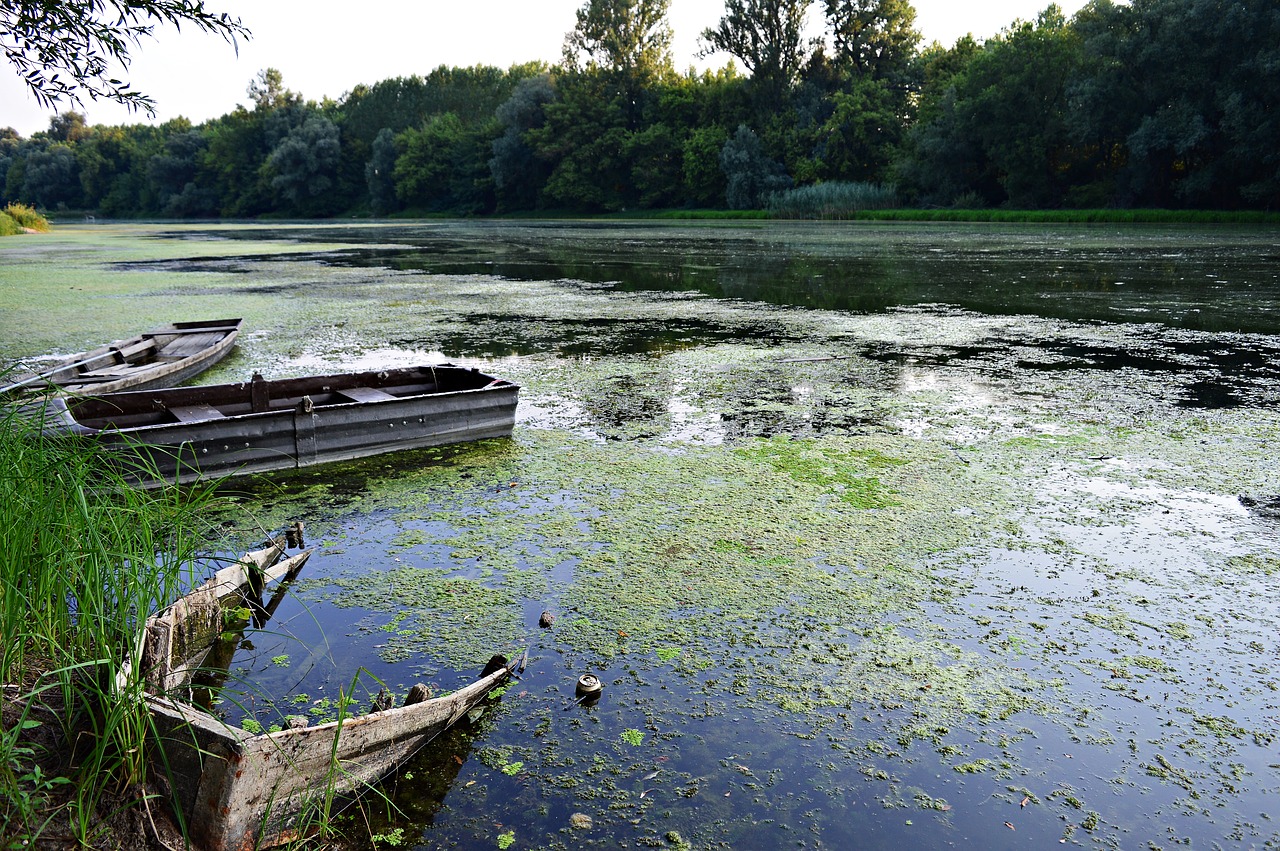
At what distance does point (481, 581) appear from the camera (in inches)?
131

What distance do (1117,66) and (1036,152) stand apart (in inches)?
170

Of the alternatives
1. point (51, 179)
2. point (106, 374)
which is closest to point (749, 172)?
point (106, 374)

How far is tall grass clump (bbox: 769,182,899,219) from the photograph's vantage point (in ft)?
123

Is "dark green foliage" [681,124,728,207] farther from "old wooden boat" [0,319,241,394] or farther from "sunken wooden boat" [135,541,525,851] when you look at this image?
"sunken wooden boat" [135,541,525,851]

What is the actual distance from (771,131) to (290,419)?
43902mm

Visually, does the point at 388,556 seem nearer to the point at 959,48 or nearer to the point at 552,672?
the point at 552,672

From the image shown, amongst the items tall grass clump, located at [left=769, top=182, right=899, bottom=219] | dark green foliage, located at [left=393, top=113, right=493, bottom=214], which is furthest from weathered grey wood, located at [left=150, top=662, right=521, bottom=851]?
dark green foliage, located at [left=393, top=113, right=493, bottom=214]

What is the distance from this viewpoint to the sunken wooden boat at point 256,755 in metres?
1.85

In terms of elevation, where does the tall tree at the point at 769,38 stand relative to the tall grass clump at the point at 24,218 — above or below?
above

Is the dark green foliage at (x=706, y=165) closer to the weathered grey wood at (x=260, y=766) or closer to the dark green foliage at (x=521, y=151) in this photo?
the dark green foliage at (x=521, y=151)

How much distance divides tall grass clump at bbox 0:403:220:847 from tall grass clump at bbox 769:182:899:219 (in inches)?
1468

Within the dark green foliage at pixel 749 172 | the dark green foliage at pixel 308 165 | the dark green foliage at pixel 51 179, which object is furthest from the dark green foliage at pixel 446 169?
the dark green foliage at pixel 51 179

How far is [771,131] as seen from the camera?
45.2 metres

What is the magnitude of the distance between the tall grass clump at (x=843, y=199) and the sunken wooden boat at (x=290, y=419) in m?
34.4
